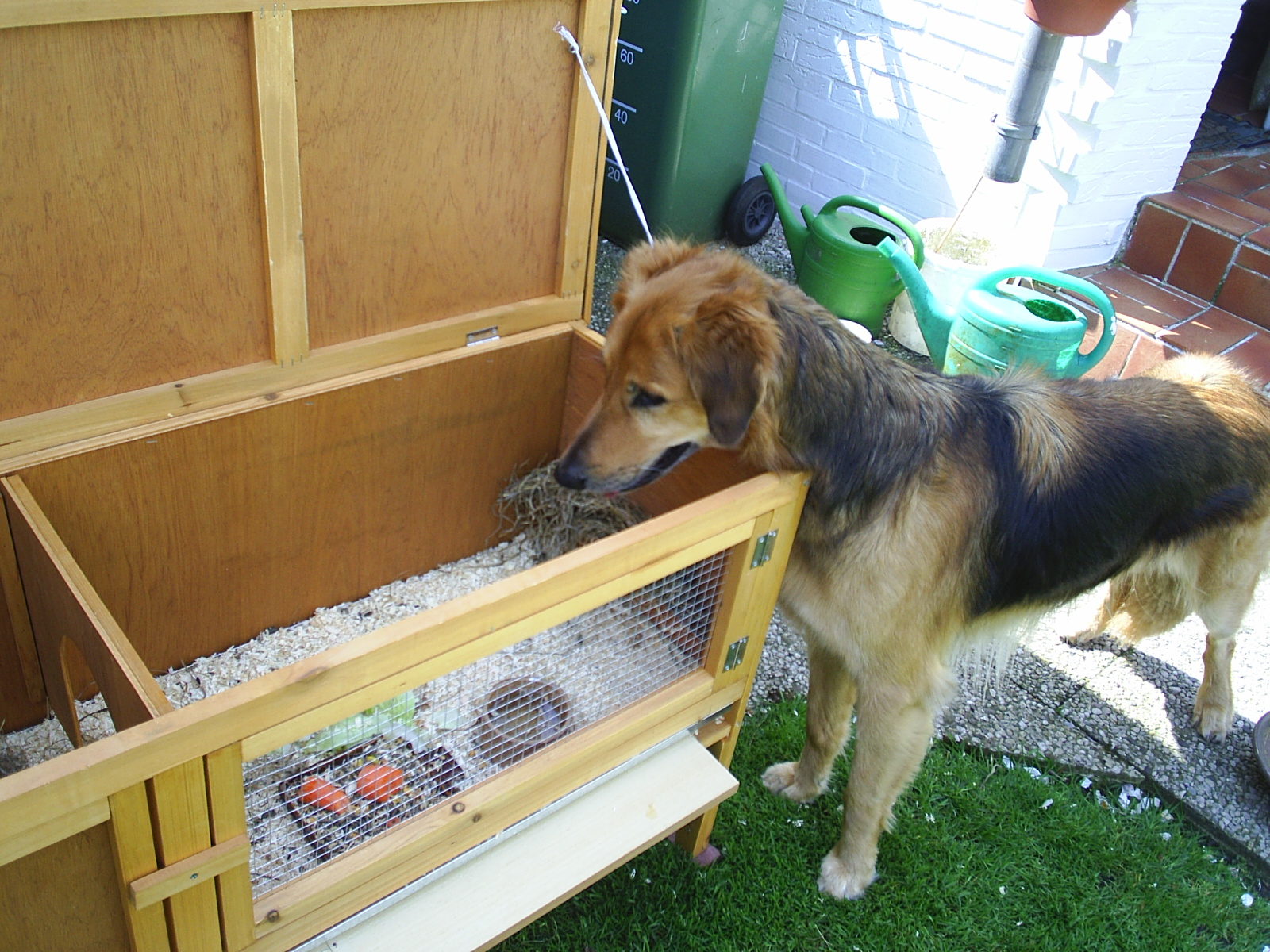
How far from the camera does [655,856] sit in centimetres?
244

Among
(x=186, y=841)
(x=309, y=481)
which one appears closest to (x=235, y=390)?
(x=309, y=481)

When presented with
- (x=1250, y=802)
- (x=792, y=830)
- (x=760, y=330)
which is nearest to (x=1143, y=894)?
(x=1250, y=802)

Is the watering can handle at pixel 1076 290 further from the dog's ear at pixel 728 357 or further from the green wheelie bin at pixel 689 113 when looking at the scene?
the dog's ear at pixel 728 357

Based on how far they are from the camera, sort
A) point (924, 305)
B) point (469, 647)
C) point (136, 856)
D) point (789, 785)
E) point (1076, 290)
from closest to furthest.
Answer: point (136, 856)
point (469, 647)
point (789, 785)
point (1076, 290)
point (924, 305)

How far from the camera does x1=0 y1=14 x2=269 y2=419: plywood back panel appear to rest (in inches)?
67.5

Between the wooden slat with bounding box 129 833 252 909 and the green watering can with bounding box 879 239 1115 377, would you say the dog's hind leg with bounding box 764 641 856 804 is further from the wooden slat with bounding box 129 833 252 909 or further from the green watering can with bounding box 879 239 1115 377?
the green watering can with bounding box 879 239 1115 377

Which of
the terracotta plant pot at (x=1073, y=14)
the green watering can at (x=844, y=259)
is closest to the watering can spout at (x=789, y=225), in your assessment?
the green watering can at (x=844, y=259)

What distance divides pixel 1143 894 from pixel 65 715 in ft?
Answer: 8.49

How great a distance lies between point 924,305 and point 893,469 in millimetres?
2264

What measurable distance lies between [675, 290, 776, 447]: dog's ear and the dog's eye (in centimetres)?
11

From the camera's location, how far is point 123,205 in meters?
1.87

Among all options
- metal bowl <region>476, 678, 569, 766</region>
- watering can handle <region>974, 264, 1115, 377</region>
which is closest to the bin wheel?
watering can handle <region>974, 264, 1115, 377</region>

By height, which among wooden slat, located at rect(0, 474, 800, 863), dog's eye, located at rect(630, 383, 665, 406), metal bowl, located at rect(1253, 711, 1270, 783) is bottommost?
metal bowl, located at rect(1253, 711, 1270, 783)

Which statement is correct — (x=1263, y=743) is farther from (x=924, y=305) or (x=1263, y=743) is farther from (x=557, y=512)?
(x=557, y=512)
